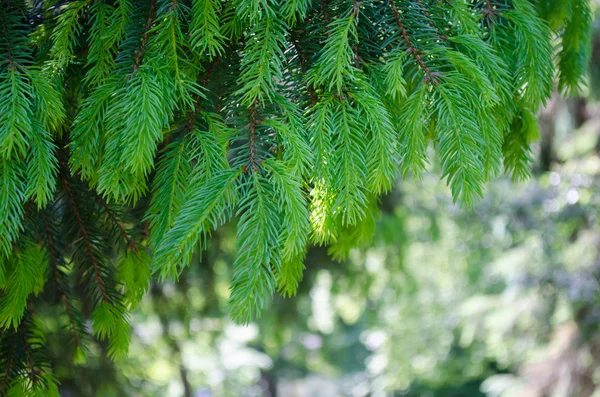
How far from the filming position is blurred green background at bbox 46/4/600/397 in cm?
322

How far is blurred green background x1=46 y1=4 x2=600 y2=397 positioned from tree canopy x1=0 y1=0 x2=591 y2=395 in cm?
62

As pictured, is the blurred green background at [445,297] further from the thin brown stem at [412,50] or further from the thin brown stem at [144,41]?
the thin brown stem at [412,50]

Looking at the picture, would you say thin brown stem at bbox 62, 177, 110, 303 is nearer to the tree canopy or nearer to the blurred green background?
the tree canopy

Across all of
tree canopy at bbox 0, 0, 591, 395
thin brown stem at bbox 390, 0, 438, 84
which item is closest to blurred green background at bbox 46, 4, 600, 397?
tree canopy at bbox 0, 0, 591, 395

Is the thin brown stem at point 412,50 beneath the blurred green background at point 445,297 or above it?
above

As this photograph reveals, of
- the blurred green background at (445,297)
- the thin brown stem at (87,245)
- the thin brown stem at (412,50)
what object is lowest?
the blurred green background at (445,297)

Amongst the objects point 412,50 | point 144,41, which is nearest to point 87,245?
point 144,41

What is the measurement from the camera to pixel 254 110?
108cm

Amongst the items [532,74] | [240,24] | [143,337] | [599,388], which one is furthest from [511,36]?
[599,388]

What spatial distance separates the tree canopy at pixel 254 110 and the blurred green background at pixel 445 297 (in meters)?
0.62

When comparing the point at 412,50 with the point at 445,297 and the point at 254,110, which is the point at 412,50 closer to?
the point at 254,110

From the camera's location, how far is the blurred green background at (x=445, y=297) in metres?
3.22

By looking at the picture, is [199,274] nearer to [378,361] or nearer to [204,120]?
[204,120]

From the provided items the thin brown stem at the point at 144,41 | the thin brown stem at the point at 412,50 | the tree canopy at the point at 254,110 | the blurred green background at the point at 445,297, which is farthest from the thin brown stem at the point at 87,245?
the thin brown stem at the point at 412,50
